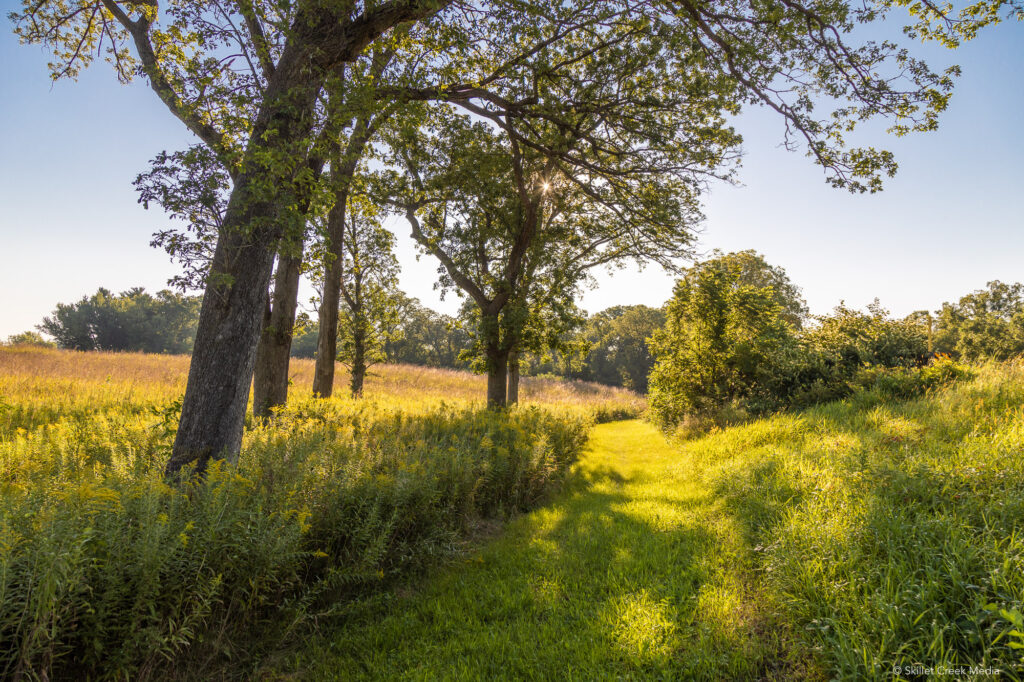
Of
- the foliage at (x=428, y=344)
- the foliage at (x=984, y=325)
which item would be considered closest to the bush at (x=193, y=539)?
the foliage at (x=984, y=325)

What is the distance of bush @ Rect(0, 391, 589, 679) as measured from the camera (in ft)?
6.97

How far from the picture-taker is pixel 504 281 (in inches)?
488

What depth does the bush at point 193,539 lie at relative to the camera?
2.12 meters

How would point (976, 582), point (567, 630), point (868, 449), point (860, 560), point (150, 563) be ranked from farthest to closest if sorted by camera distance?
point (868, 449)
point (567, 630)
point (860, 560)
point (976, 582)
point (150, 563)

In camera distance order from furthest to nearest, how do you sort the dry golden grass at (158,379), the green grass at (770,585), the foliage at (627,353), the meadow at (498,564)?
the foliage at (627,353) → the dry golden grass at (158,379) → the green grass at (770,585) → the meadow at (498,564)

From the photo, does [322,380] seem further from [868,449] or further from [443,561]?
[868,449]

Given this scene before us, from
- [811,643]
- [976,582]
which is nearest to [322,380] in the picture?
[811,643]

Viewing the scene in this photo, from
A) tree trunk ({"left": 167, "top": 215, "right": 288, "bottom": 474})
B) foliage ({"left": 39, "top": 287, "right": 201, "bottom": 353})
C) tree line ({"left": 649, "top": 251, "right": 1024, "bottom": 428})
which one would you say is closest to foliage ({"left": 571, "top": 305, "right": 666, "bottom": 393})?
A: tree line ({"left": 649, "top": 251, "right": 1024, "bottom": 428})

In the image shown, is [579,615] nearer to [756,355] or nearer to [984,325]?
[756,355]

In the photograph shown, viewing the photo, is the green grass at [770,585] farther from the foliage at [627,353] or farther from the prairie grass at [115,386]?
the foliage at [627,353]

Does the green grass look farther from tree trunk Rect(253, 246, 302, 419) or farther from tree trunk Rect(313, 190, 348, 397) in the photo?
tree trunk Rect(313, 190, 348, 397)

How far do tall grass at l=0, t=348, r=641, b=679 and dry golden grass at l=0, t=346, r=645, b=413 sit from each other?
4.26 meters

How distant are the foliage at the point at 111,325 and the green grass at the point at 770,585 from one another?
64550 mm

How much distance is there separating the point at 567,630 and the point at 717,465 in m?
5.33
